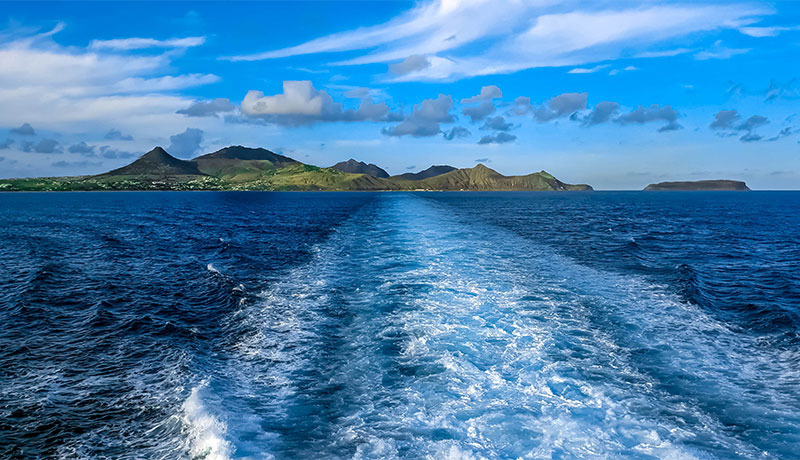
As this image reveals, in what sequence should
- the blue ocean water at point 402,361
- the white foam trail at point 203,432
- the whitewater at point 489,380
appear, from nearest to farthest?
1. the white foam trail at point 203,432
2. the whitewater at point 489,380
3. the blue ocean water at point 402,361

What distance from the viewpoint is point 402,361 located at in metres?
14.5

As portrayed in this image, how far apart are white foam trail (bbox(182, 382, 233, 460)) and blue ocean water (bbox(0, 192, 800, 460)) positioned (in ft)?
0.17

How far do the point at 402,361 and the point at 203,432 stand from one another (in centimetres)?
640

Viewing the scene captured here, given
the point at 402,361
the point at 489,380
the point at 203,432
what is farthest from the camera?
the point at 402,361

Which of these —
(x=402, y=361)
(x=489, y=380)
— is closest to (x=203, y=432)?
(x=402, y=361)

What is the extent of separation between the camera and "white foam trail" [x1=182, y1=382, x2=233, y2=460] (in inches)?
376

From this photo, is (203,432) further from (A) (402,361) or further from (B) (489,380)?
(B) (489,380)

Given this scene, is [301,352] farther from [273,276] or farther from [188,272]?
[188,272]

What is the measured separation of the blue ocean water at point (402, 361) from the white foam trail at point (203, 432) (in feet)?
0.17

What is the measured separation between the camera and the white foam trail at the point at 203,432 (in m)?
9.55

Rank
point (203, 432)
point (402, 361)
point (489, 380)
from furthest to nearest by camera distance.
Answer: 1. point (402, 361)
2. point (489, 380)
3. point (203, 432)

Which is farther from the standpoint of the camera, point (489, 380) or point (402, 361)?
point (402, 361)

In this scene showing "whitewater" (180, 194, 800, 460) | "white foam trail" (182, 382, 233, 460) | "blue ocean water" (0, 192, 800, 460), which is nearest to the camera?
"white foam trail" (182, 382, 233, 460)

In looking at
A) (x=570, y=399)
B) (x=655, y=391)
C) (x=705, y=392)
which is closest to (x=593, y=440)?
(x=570, y=399)
